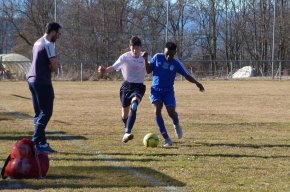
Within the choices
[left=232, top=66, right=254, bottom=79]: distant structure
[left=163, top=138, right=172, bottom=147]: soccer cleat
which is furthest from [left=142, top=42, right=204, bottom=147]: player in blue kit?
[left=232, top=66, right=254, bottom=79]: distant structure

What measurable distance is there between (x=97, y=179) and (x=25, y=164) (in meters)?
0.86

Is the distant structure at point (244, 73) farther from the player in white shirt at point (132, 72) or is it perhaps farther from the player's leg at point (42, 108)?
the player's leg at point (42, 108)

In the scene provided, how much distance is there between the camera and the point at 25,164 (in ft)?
22.7

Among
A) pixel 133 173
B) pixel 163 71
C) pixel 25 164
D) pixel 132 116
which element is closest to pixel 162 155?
pixel 132 116

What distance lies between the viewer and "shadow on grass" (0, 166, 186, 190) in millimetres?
6648

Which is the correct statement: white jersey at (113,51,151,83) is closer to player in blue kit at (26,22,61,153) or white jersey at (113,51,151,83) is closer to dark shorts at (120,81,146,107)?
dark shorts at (120,81,146,107)

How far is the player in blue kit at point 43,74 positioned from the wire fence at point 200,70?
35793mm

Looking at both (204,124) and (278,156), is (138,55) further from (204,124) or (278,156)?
(204,124)

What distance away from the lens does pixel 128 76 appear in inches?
416

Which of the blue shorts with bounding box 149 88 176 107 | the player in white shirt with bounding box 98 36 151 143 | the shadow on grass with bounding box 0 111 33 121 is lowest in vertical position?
the shadow on grass with bounding box 0 111 33 121

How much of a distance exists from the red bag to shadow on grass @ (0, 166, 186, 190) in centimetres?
10

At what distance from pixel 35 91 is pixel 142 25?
179 ft

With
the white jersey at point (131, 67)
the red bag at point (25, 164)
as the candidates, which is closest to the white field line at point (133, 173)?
the red bag at point (25, 164)

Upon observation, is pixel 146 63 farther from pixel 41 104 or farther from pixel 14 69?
pixel 14 69
